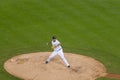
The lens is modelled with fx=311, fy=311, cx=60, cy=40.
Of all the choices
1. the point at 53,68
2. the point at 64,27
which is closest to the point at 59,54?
the point at 53,68

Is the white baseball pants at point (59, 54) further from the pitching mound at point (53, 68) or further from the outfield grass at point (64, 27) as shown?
the outfield grass at point (64, 27)

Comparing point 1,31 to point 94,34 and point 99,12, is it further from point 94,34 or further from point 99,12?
point 99,12

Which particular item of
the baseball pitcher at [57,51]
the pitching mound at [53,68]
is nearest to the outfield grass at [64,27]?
the pitching mound at [53,68]

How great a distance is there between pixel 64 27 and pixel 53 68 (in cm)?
866

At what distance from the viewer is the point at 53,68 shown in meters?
19.1

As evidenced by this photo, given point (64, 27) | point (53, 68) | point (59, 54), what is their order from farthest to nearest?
point (64, 27) < point (59, 54) < point (53, 68)

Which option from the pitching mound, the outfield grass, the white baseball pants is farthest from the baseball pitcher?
the outfield grass

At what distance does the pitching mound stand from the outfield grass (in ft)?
2.08

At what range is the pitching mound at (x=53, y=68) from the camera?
1814 cm

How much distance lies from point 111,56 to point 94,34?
443 cm

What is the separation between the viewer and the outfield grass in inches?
900

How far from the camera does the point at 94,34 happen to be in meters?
26.1

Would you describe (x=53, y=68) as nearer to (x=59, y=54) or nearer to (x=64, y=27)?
(x=59, y=54)

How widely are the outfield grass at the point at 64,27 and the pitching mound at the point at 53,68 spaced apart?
0.63 meters
